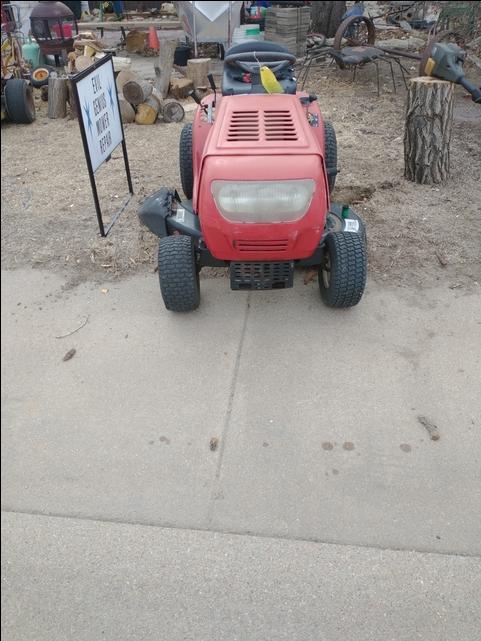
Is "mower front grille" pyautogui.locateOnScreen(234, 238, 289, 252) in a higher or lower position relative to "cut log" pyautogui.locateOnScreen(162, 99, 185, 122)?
higher

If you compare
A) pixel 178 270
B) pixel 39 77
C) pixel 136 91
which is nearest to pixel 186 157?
pixel 178 270

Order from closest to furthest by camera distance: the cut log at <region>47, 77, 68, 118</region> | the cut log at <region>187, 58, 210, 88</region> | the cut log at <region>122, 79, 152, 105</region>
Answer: the cut log at <region>122, 79, 152, 105</region> → the cut log at <region>47, 77, 68, 118</region> → the cut log at <region>187, 58, 210, 88</region>

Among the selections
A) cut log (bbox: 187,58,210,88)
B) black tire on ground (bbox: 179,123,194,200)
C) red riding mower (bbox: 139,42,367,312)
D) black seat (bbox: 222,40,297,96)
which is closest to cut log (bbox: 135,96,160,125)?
cut log (bbox: 187,58,210,88)

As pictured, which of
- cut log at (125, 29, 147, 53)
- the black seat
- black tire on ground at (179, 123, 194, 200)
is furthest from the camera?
cut log at (125, 29, 147, 53)

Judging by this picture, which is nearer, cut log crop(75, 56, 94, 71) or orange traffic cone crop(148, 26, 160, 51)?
→ cut log crop(75, 56, 94, 71)

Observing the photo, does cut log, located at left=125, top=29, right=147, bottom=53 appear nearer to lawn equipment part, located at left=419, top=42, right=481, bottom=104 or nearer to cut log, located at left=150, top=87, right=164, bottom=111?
cut log, located at left=150, top=87, right=164, bottom=111

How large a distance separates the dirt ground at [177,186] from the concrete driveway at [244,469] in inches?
20.1

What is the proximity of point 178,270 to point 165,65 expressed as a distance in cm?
608

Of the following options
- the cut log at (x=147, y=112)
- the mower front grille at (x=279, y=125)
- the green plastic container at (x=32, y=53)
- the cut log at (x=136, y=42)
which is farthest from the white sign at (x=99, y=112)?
the cut log at (x=136, y=42)

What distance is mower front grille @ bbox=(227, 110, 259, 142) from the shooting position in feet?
9.78

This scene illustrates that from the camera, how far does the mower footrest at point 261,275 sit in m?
3.08

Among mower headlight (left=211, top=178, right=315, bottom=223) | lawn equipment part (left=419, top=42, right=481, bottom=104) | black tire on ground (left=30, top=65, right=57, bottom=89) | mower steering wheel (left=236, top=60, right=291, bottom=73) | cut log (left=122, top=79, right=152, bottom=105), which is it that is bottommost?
black tire on ground (left=30, top=65, right=57, bottom=89)

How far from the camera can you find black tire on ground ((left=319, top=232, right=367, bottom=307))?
316 cm

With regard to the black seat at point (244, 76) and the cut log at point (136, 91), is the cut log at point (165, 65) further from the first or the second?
the black seat at point (244, 76)
